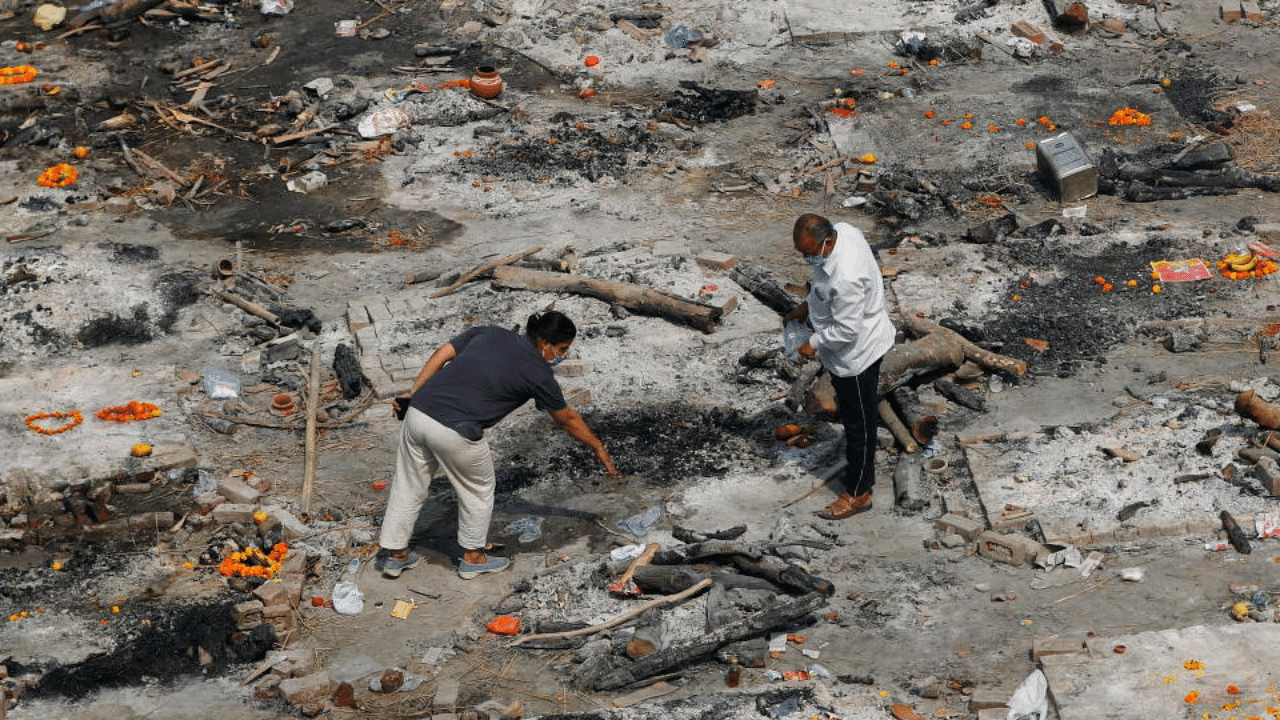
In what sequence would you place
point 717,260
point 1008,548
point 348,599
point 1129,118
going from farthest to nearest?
point 1129,118, point 717,260, point 348,599, point 1008,548

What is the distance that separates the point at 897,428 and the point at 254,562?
4256 millimetres

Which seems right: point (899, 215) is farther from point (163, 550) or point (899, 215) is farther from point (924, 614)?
point (163, 550)

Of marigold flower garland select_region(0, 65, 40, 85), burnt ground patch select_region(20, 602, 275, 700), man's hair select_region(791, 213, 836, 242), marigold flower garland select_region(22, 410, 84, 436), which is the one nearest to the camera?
burnt ground patch select_region(20, 602, 275, 700)

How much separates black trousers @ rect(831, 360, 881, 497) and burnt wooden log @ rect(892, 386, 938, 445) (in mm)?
688

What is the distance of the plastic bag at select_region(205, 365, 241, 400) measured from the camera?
11.2 meters

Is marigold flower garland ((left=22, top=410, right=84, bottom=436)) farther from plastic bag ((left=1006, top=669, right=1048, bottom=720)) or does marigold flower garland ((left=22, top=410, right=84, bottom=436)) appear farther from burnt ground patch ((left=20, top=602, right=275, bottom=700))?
plastic bag ((left=1006, top=669, right=1048, bottom=720))

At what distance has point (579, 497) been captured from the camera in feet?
32.1

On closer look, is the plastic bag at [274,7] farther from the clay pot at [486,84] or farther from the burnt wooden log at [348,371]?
the burnt wooden log at [348,371]

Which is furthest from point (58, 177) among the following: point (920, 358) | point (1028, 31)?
point (1028, 31)

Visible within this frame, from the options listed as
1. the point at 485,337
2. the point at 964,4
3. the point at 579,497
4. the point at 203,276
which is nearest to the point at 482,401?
the point at 485,337

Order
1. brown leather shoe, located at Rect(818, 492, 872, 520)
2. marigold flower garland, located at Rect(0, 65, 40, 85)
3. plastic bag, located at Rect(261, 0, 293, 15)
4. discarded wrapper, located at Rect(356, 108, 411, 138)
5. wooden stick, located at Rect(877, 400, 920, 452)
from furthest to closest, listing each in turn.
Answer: plastic bag, located at Rect(261, 0, 293, 15) < marigold flower garland, located at Rect(0, 65, 40, 85) < discarded wrapper, located at Rect(356, 108, 411, 138) < wooden stick, located at Rect(877, 400, 920, 452) < brown leather shoe, located at Rect(818, 492, 872, 520)

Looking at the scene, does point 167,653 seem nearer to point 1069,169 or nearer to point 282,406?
point 282,406

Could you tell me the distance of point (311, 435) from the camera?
10.5 meters

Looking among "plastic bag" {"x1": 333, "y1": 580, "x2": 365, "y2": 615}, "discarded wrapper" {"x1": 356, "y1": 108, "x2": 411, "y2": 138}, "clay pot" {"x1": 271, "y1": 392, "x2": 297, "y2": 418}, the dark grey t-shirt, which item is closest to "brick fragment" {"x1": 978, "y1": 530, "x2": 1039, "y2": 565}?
the dark grey t-shirt
